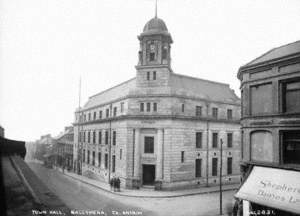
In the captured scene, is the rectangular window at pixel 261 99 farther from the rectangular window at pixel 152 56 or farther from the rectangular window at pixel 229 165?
the rectangular window at pixel 229 165

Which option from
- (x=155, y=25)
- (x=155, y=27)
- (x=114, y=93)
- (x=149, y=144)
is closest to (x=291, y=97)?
(x=149, y=144)

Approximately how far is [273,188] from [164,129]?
15.9 metres

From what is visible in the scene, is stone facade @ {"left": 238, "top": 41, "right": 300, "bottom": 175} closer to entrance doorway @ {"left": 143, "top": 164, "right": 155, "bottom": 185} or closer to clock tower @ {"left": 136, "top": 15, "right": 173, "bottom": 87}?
clock tower @ {"left": 136, "top": 15, "right": 173, "bottom": 87}

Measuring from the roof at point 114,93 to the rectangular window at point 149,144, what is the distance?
22.5 ft

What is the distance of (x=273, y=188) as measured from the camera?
12.5 metres

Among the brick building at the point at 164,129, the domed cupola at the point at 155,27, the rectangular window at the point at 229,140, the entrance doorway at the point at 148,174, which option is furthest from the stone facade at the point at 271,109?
the rectangular window at the point at 229,140

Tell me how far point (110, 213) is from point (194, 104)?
17.1m

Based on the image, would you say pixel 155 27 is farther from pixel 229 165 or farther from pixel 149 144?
pixel 229 165

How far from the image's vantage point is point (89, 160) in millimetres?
39406

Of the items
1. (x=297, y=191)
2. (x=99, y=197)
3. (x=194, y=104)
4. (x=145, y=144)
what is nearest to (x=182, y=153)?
(x=145, y=144)

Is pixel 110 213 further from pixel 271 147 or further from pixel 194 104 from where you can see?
pixel 194 104

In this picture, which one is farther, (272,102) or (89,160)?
(89,160)

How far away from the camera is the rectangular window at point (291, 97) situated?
1359 centimetres

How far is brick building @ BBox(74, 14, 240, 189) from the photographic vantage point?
2755 centimetres
